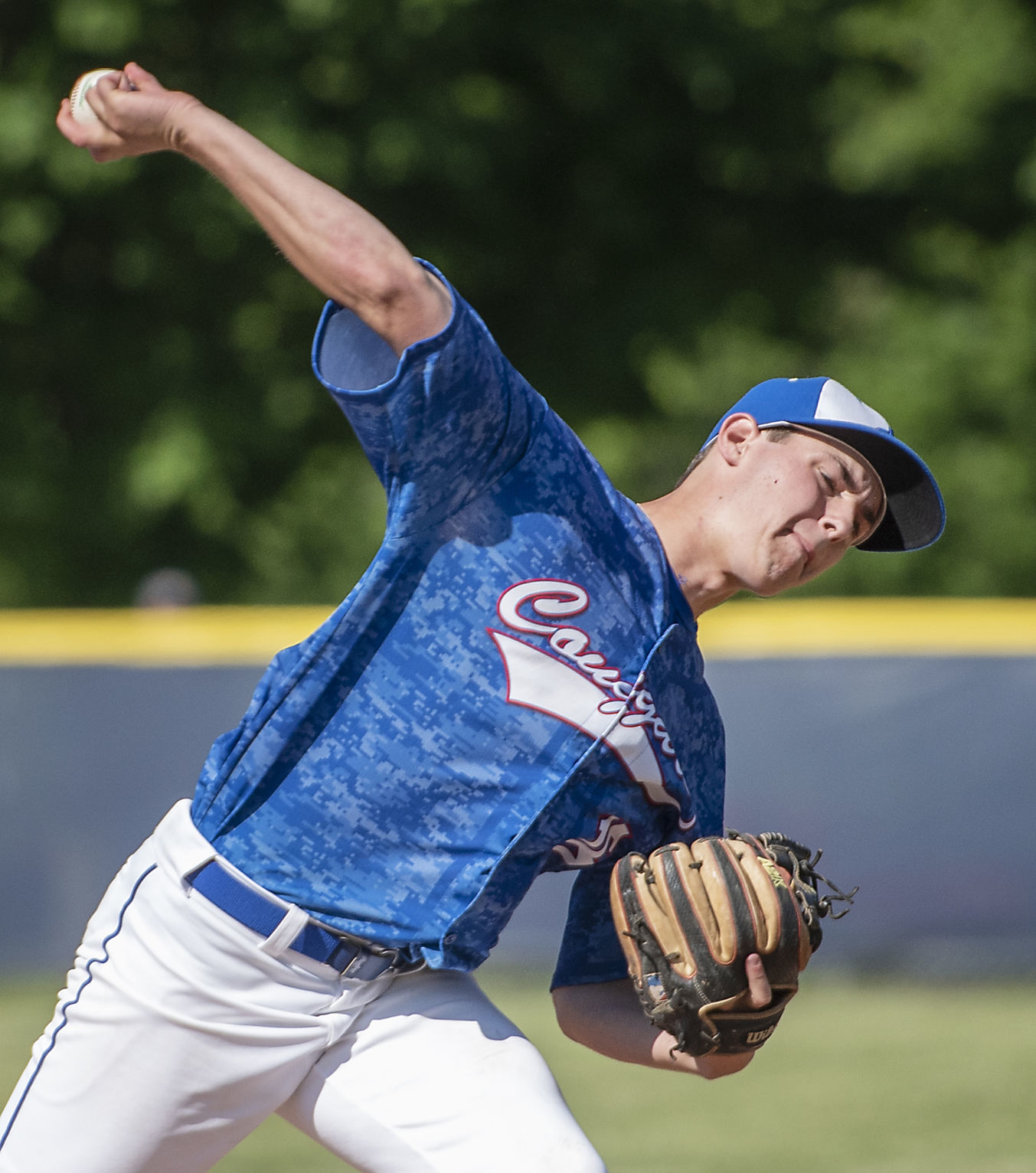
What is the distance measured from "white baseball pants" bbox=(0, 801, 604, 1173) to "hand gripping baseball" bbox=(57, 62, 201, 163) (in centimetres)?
104

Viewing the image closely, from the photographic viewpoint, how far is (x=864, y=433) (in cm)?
277

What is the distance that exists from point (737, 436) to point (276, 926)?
110cm

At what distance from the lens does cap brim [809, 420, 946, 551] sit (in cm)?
279

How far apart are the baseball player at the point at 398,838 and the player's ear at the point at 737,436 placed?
0.23 m

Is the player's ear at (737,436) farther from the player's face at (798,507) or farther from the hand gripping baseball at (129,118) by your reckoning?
the hand gripping baseball at (129,118)

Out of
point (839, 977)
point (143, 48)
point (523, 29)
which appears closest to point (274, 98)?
point (143, 48)

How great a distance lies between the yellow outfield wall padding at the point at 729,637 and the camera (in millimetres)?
7324

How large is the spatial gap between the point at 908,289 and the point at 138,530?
5869 millimetres

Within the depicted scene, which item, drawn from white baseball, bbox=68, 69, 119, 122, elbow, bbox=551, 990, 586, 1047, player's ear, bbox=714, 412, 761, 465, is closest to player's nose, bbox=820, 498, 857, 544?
player's ear, bbox=714, 412, 761, 465

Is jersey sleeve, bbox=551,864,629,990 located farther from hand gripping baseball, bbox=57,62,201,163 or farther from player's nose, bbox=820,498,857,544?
hand gripping baseball, bbox=57,62,201,163

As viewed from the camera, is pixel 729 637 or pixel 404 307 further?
pixel 729 637

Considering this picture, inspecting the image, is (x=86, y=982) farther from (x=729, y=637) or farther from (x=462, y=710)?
(x=729, y=637)

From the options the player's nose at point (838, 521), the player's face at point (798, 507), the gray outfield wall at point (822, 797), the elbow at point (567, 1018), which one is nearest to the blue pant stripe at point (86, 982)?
the elbow at point (567, 1018)

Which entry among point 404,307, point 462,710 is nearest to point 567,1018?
point 462,710
